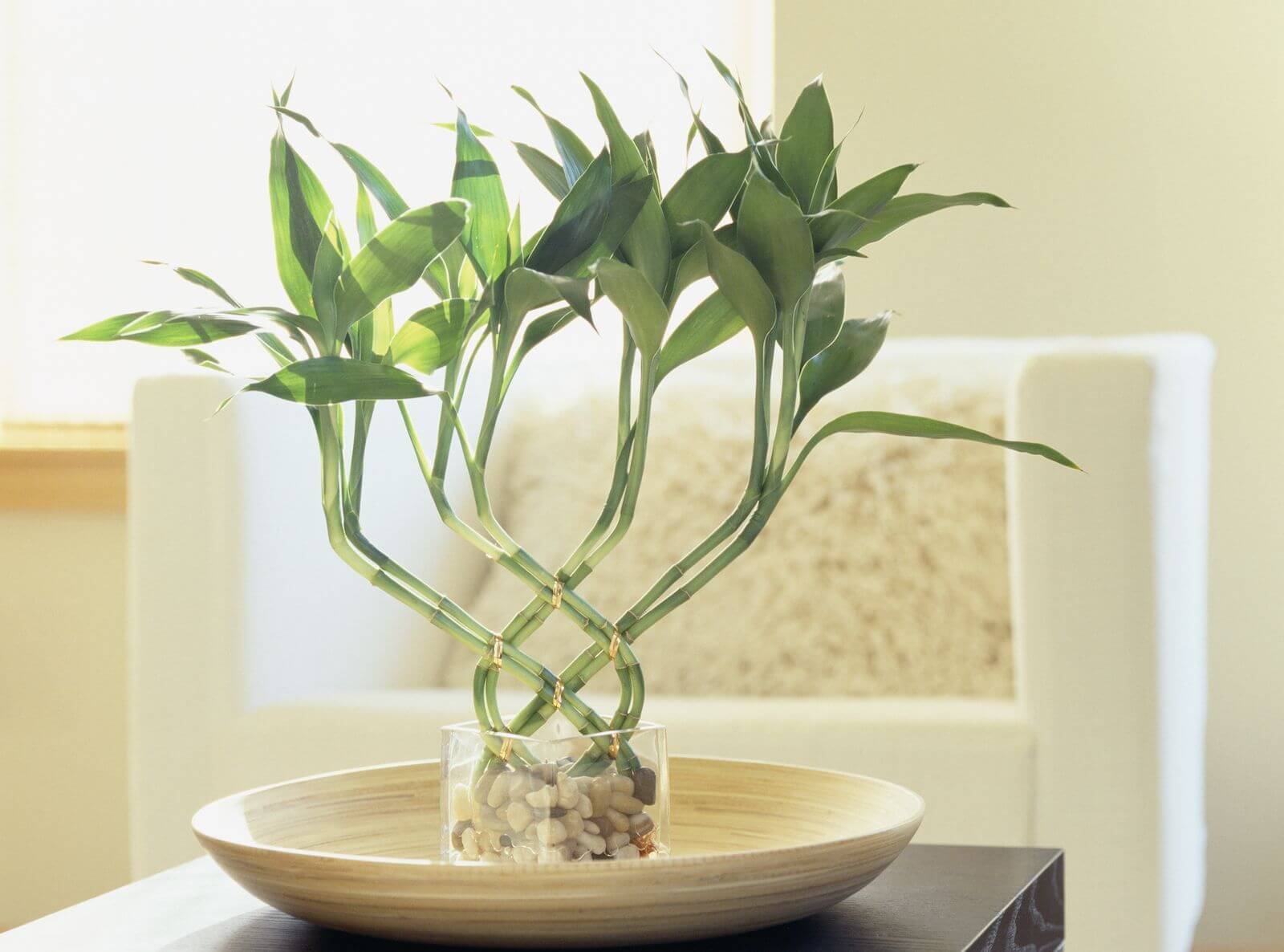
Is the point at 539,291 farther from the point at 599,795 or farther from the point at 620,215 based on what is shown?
the point at 599,795

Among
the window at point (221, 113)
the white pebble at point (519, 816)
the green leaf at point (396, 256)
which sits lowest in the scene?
the white pebble at point (519, 816)

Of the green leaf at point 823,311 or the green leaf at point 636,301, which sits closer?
the green leaf at point 636,301

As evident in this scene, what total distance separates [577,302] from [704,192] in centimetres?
11

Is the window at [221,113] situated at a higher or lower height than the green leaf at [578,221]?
higher

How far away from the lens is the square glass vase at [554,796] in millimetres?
663

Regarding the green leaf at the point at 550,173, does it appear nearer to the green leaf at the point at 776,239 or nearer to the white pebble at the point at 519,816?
the green leaf at the point at 776,239

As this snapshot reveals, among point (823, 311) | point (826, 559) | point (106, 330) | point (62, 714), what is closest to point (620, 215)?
point (823, 311)

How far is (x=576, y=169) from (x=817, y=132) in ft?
0.37

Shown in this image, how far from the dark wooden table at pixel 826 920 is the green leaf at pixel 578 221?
0.29 meters

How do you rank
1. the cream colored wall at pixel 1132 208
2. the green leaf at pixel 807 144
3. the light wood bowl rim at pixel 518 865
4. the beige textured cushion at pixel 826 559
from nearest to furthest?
the light wood bowl rim at pixel 518 865, the green leaf at pixel 807 144, the beige textured cushion at pixel 826 559, the cream colored wall at pixel 1132 208

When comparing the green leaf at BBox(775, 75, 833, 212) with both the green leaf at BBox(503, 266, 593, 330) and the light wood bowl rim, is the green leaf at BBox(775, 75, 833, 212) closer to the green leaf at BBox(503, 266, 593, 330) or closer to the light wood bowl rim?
the green leaf at BBox(503, 266, 593, 330)

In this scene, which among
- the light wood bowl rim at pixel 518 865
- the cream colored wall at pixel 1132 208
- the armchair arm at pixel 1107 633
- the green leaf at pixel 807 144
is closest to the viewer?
the light wood bowl rim at pixel 518 865

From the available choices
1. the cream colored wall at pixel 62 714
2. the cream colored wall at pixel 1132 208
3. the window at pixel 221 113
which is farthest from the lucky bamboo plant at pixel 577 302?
the cream colored wall at pixel 62 714

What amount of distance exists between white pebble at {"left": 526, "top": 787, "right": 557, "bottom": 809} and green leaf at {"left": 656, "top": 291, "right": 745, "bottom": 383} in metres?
A: 0.19
